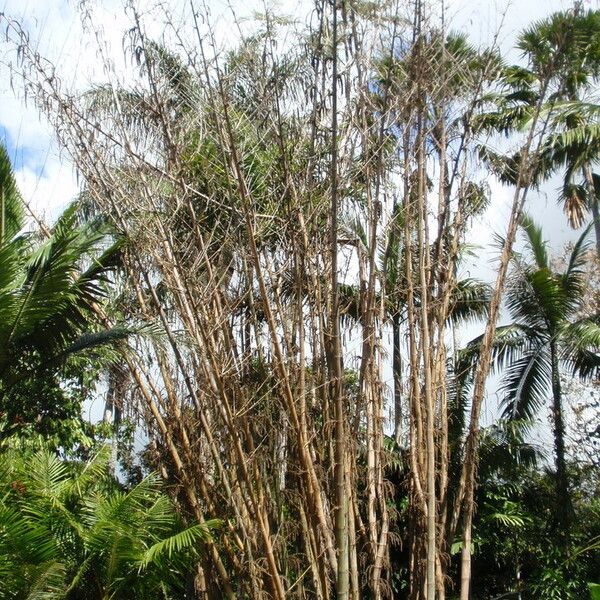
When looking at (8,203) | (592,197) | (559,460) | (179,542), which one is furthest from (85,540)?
(592,197)

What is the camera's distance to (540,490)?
12578 millimetres

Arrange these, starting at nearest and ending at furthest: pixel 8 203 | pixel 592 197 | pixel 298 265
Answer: pixel 298 265, pixel 8 203, pixel 592 197

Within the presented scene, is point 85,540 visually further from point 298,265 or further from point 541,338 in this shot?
point 541,338

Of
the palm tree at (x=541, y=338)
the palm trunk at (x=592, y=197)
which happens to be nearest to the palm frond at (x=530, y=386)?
the palm tree at (x=541, y=338)

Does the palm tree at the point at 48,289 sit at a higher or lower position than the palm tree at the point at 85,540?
higher

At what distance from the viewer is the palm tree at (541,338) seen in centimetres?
1200

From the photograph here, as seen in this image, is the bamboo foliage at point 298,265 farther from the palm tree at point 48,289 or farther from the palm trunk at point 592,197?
the palm trunk at point 592,197

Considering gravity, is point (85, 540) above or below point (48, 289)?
below

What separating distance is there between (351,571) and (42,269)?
3.40m

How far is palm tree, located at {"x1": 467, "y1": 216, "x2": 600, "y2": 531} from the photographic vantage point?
12000mm

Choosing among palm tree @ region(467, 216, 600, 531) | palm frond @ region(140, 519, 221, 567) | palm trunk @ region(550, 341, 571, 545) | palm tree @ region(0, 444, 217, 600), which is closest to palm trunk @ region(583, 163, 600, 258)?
palm tree @ region(467, 216, 600, 531)

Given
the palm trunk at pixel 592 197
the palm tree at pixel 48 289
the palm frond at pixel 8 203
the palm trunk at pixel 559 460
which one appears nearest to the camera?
the palm tree at pixel 48 289

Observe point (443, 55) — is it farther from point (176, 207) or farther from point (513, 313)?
point (513, 313)

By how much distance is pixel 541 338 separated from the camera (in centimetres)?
1251
